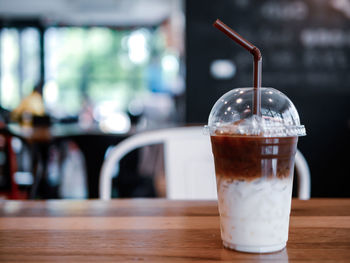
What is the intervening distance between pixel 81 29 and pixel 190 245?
10.4m

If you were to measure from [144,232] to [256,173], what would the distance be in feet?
0.68

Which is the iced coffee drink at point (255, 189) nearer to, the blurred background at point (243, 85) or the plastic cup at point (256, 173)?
the plastic cup at point (256, 173)

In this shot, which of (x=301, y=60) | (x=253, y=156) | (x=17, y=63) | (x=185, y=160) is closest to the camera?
(x=253, y=156)

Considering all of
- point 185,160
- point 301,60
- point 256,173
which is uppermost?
point 301,60

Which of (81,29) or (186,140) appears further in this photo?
(81,29)

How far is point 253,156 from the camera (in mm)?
551

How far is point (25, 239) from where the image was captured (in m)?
0.62

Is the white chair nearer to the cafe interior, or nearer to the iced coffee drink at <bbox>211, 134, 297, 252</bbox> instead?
the cafe interior

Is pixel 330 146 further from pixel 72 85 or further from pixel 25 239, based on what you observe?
pixel 72 85

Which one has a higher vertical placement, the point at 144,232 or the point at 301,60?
the point at 301,60

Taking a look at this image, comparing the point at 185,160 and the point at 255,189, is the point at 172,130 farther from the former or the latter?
the point at 255,189

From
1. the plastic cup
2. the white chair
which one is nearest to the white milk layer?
the plastic cup

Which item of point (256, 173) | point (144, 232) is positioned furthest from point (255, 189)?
point (144, 232)

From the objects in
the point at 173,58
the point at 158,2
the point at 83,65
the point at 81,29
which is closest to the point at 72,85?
the point at 83,65
